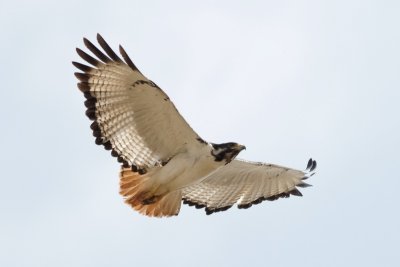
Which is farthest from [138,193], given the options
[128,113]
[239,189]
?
[239,189]

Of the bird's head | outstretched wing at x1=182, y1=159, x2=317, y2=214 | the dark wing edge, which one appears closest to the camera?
the dark wing edge

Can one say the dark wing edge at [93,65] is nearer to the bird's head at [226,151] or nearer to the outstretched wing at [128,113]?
the outstretched wing at [128,113]

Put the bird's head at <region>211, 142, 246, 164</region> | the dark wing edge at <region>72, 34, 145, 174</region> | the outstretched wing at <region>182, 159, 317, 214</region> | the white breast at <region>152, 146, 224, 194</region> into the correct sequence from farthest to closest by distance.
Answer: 1. the outstretched wing at <region>182, 159, 317, 214</region>
2. the white breast at <region>152, 146, 224, 194</region>
3. the bird's head at <region>211, 142, 246, 164</region>
4. the dark wing edge at <region>72, 34, 145, 174</region>

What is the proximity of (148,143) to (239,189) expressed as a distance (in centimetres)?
194

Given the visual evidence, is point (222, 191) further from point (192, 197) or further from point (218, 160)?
point (218, 160)

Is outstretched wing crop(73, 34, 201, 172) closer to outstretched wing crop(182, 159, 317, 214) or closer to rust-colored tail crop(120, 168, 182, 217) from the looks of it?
rust-colored tail crop(120, 168, 182, 217)

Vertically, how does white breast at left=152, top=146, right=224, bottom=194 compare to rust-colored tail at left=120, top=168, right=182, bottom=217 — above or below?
above

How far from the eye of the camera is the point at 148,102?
15.8m

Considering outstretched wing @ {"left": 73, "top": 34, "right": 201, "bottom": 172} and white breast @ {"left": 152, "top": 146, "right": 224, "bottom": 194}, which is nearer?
outstretched wing @ {"left": 73, "top": 34, "right": 201, "bottom": 172}

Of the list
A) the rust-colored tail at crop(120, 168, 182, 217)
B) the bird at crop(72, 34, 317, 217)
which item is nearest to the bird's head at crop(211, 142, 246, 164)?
the bird at crop(72, 34, 317, 217)

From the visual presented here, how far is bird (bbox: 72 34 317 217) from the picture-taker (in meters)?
15.5

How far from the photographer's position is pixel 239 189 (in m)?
17.7

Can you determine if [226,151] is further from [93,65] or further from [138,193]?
[93,65]

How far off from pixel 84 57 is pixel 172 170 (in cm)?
205
